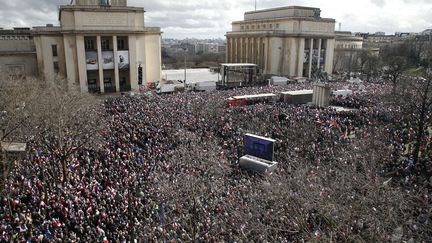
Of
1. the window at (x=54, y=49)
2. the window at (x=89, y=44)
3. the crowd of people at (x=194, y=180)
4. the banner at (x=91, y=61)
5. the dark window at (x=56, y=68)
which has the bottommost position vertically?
the crowd of people at (x=194, y=180)

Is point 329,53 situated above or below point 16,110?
above

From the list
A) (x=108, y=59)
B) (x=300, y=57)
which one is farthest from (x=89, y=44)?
(x=300, y=57)

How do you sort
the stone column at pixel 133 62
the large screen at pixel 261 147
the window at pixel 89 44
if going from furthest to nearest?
the stone column at pixel 133 62 < the window at pixel 89 44 < the large screen at pixel 261 147

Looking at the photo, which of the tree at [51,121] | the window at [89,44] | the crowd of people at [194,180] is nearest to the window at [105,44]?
the window at [89,44]

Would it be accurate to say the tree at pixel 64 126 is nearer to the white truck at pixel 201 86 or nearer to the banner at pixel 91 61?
the banner at pixel 91 61

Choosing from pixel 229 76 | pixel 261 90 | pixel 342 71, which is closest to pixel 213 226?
pixel 261 90

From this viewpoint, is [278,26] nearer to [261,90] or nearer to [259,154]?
[261,90]

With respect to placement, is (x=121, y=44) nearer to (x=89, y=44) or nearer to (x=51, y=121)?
(x=89, y=44)
